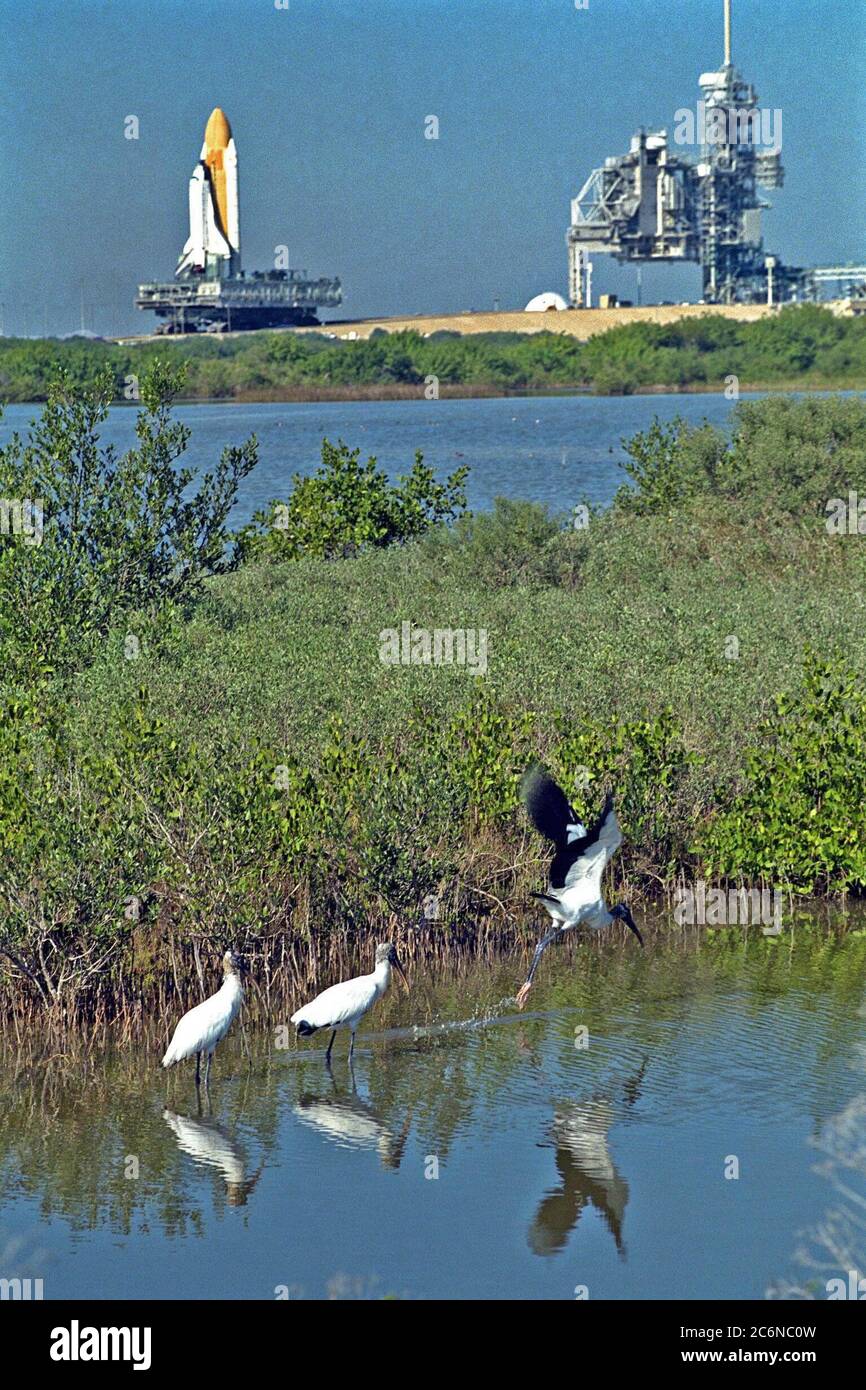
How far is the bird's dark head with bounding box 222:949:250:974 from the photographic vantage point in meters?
13.5

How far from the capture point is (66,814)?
14266mm

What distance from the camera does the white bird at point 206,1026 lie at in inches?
505

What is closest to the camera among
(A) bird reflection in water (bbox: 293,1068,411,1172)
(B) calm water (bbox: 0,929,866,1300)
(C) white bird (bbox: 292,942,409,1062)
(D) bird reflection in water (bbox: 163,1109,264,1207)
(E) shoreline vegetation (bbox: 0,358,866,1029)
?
(B) calm water (bbox: 0,929,866,1300)

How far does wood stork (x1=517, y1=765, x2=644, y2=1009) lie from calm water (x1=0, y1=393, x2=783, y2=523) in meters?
27.1

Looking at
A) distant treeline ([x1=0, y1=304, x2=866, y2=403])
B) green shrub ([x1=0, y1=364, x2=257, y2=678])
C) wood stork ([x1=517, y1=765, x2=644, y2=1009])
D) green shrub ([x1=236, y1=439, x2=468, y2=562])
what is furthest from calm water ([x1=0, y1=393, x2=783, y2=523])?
wood stork ([x1=517, y1=765, x2=644, y2=1009])

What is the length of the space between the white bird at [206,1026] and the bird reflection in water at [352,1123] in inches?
29.6

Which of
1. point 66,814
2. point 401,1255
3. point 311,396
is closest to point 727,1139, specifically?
point 401,1255

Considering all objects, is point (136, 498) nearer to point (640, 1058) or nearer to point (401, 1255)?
point (640, 1058)

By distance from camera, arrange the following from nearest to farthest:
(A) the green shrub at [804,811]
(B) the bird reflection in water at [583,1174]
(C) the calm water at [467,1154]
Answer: (C) the calm water at [467,1154] < (B) the bird reflection in water at [583,1174] < (A) the green shrub at [804,811]

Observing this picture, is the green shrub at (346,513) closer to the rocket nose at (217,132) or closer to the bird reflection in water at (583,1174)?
the bird reflection in water at (583,1174)

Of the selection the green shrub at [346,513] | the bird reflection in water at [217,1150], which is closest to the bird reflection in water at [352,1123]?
the bird reflection in water at [217,1150]

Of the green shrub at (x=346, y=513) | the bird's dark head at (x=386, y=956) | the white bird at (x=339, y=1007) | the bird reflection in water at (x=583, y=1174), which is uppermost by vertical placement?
the green shrub at (x=346, y=513)

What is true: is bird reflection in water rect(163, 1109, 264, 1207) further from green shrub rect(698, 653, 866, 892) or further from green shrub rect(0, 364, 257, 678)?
green shrub rect(0, 364, 257, 678)

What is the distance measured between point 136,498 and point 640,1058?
1344cm
